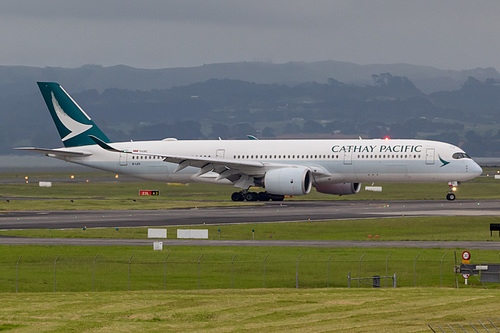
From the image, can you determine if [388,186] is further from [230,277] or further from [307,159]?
[230,277]

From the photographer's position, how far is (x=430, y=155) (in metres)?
80.8

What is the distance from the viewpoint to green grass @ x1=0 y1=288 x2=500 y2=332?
33797 millimetres

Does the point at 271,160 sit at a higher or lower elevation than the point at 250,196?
higher

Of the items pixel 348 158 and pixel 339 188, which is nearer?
pixel 348 158

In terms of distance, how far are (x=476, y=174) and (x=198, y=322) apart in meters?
51.3

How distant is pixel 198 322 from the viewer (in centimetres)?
3497

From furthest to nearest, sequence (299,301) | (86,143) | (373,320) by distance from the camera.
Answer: (86,143), (299,301), (373,320)

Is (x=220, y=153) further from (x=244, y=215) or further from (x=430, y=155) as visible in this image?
(x=430, y=155)

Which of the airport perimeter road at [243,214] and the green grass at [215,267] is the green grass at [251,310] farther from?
the airport perimeter road at [243,214]

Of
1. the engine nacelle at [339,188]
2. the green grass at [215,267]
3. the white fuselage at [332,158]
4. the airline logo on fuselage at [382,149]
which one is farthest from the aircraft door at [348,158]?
the green grass at [215,267]

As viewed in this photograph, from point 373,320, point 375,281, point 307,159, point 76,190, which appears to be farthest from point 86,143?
point 373,320

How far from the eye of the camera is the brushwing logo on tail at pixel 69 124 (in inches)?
3642

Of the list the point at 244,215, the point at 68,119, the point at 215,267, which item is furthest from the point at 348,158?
the point at 215,267

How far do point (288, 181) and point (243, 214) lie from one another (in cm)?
851
